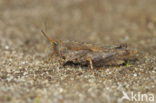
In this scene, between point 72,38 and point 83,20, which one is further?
point 83,20

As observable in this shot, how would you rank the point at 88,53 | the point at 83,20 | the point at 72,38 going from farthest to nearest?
the point at 83,20 < the point at 72,38 < the point at 88,53

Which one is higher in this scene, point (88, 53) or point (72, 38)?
point (72, 38)

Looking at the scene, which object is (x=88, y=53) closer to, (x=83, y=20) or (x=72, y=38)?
(x=72, y=38)

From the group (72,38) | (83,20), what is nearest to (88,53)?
(72,38)

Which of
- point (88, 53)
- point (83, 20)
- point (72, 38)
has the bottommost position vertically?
point (88, 53)

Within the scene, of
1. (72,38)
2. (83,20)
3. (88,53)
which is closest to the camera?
(88,53)

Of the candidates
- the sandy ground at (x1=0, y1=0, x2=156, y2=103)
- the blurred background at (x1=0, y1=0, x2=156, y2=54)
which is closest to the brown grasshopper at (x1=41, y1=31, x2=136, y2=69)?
the sandy ground at (x1=0, y1=0, x2=156, y2=103)

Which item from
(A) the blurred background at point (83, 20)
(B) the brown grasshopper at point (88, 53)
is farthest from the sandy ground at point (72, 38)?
(B) the brown grasshopper at point (88, 53)
